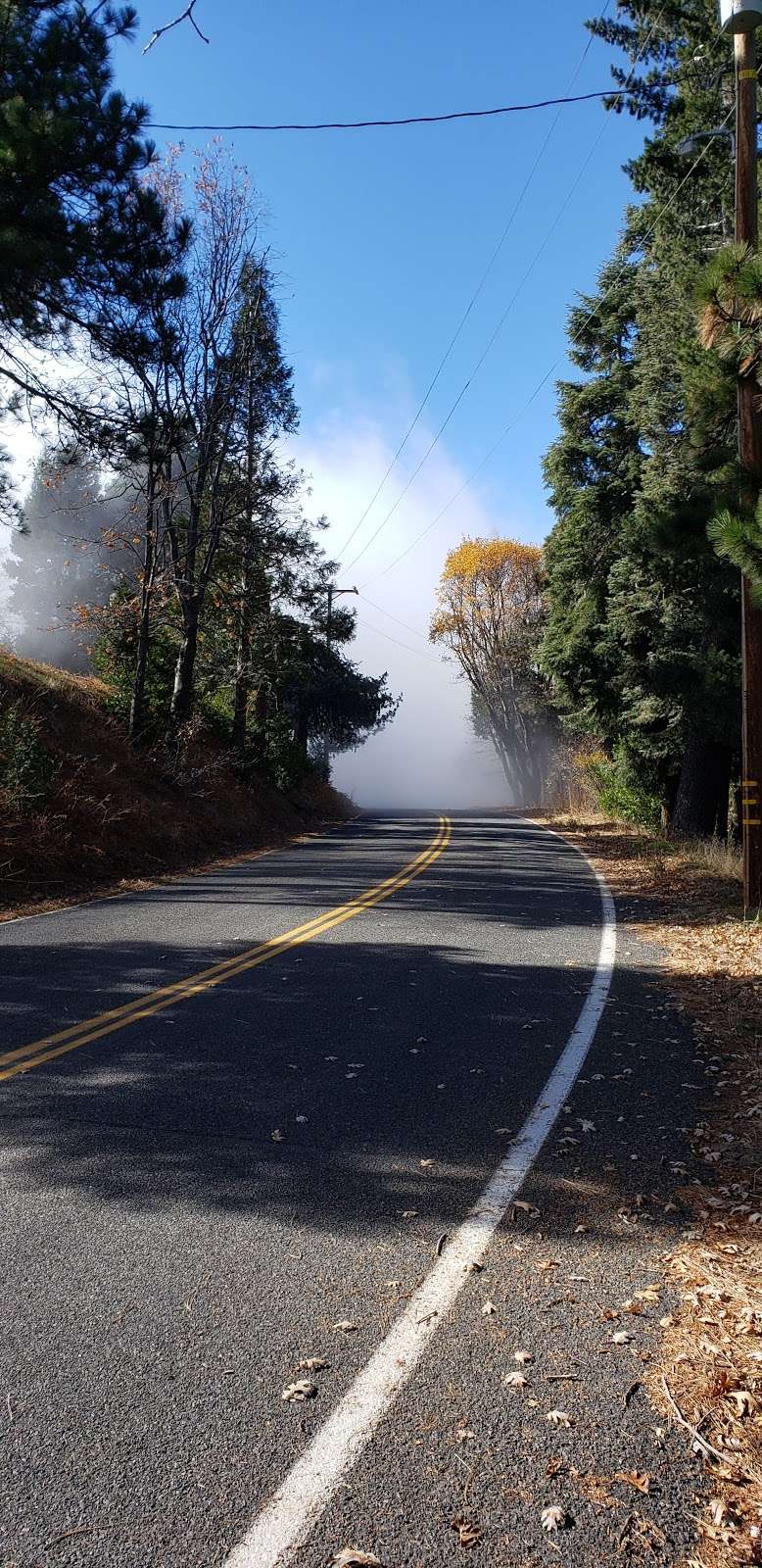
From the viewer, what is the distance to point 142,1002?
7.25m

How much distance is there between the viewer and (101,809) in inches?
653

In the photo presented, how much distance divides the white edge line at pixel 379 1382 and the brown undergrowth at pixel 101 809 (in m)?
8.53

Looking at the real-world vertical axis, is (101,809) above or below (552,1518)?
above

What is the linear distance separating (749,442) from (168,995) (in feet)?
27.4

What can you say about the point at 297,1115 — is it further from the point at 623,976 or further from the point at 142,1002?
the point at 623,976

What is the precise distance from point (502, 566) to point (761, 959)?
4408cm

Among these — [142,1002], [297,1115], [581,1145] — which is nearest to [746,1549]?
[581,1145]

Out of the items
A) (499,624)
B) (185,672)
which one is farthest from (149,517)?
(499,624)

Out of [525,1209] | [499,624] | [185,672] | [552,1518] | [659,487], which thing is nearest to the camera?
[552,1518]

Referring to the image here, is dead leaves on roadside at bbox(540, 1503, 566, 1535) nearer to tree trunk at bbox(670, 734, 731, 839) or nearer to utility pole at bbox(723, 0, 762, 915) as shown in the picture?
utility pole at bbox(723, 0, 762, 915)

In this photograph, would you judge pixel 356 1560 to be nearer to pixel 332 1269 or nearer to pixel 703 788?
pixel 332 1269

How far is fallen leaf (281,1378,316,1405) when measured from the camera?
2875 mm

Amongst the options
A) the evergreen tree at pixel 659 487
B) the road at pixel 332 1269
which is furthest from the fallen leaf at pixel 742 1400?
the evergreen tree at pixel 659 487

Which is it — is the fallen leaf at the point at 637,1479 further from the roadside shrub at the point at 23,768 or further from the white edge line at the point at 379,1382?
the roadside shrub at the point at 23,768
